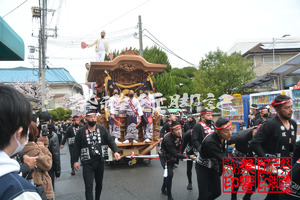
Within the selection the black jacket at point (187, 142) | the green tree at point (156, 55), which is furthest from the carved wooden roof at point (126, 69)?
the green tree at point (156, 55)

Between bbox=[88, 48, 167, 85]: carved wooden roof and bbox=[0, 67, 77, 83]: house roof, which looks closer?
bbox=[88, 48, 167, 85]: carved wooden roof

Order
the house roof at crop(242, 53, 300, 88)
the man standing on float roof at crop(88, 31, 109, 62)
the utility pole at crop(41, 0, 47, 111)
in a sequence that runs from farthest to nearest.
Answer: the utility pole at crop(41, 0, 47, 111), the man standing on float roof at crop(88, 31, 109, 62), the house roof at crop(242, 53, 300, 88)

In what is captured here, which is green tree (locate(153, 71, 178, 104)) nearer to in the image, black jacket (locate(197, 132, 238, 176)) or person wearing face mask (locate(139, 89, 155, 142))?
person wearing face mask (locate(139, 89, 155, 142))

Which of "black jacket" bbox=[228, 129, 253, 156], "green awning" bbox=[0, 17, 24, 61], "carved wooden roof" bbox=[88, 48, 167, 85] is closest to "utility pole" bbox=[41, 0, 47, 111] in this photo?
"carved wooden roof" bbox=[88, 48, 167, 85]

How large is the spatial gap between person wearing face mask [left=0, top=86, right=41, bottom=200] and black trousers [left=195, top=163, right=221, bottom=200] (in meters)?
3.53

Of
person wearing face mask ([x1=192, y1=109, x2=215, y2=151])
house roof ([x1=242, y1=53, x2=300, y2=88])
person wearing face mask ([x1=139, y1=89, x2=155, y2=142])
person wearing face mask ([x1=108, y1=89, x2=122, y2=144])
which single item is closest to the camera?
person wearing face mask ([x1=192, y1=109, x2=215, y2=151])

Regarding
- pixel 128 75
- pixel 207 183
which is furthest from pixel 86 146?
pixel 128 75

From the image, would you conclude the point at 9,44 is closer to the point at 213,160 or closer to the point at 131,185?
the point at 131,185

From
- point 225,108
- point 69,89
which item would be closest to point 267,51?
point 225,108

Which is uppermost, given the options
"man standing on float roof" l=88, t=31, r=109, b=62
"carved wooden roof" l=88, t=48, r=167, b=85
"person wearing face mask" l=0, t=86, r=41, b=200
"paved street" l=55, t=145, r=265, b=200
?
"man standing on float roof" l=88, t=31, r=109, b=62

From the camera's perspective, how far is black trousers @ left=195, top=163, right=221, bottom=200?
4332mm

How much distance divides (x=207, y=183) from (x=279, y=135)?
1450mm

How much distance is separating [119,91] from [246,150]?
18.6 feet

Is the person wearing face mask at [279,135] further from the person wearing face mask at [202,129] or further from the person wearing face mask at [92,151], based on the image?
the person wearing face mask at [92,151]
